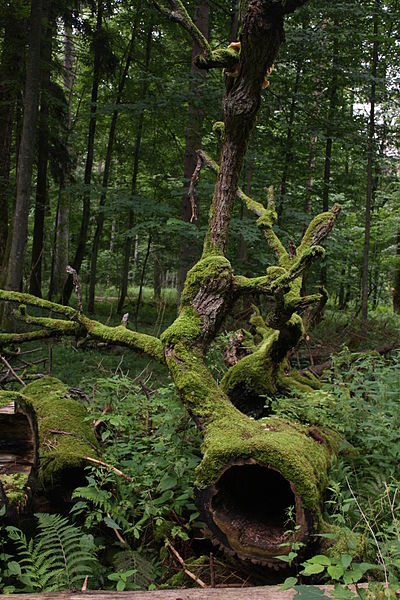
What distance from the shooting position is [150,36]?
644 inches

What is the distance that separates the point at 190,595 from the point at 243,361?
9.03 feet

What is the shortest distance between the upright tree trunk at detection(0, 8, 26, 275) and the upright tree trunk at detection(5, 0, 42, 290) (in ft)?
4.20

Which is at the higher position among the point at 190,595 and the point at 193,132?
the point at 193,132

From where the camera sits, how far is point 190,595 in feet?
8.79

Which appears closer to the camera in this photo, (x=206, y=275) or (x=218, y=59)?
(x=218, y=59)

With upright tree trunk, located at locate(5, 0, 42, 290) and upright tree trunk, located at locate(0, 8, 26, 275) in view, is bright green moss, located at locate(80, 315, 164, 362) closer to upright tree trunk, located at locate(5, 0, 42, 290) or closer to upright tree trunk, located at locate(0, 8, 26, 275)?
upright tree trunk, located at locate(5, 0, 42, 290)

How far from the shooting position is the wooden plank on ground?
2.56m

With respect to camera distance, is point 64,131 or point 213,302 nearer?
point 213,302

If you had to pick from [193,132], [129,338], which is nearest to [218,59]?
[129,338]

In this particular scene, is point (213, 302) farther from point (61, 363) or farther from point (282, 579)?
point (61, 363)

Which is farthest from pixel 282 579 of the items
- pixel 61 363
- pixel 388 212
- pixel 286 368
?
pixel 388 212

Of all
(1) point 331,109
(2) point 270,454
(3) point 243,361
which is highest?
(1) point 331,109

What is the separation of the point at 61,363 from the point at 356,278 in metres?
18.0

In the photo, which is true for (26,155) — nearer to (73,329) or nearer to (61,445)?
(73,329)
